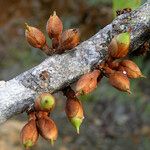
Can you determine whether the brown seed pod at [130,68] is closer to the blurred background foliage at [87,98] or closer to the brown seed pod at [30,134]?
the brown seed pod at [30,134]

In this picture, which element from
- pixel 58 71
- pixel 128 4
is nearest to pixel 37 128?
pixel 58 71

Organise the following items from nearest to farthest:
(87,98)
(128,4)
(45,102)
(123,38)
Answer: (45,102), (123,38), (128,4), (87,98)

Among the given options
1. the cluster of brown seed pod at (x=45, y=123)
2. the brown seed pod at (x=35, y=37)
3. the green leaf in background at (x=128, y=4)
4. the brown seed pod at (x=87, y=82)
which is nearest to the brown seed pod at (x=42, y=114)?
the cluster of brown seed pod at (x=45, y=123)

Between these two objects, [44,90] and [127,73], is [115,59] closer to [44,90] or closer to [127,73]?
[127,73]

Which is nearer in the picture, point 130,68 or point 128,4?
point 130,68

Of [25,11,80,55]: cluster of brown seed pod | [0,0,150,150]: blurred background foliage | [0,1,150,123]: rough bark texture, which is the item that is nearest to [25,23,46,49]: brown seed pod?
[25,11,80,55]: cluster of brown seed pod

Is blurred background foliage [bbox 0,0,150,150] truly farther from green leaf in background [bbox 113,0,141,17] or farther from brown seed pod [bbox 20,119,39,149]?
brown seed pod [bbox 20,119,39,149]

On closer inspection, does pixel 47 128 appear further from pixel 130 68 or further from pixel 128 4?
pixel 128 4

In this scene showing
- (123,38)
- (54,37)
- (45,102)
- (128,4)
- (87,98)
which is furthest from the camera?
(87,98)

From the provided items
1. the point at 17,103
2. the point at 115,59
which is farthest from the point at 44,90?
the point at 115,59
